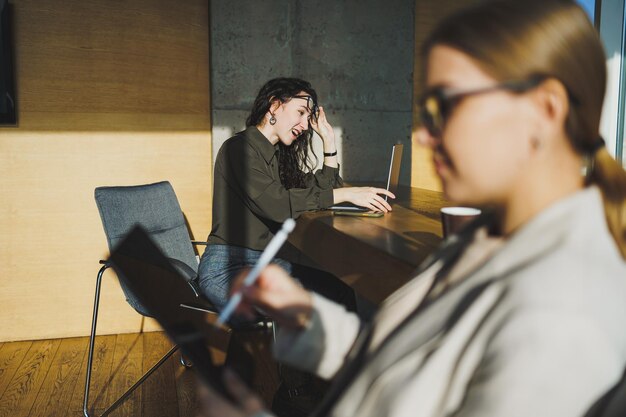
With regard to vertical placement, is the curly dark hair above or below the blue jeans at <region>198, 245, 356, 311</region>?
above

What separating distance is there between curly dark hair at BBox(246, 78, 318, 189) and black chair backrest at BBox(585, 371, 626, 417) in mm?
2435

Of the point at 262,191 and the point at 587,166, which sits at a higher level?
the point at 587,166

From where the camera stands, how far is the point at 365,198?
2650 mm

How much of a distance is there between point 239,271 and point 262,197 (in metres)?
0.35

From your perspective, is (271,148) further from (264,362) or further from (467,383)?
(467,383)

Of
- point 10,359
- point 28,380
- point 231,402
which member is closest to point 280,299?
point 231,402

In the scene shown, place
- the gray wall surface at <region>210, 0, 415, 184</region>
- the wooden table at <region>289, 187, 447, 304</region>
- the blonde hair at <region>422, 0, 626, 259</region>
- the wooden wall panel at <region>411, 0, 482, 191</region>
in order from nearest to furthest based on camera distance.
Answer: the blonde hair at <region>422, 0, 626, 259</region> → the wooden table at <region>289, 187, 447, 304</region> → the gray wall surface at <region>210, 0, 415, 184</region> → the wooden wall panel at <region>411, 0, 482, 191</region>

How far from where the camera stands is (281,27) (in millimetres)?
3887

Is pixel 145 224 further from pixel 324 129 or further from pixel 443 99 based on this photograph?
pixel 443 99

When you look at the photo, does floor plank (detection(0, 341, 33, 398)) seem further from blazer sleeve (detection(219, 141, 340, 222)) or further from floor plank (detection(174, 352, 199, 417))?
blazer sleeve (detection(219, 141, 340, 222))

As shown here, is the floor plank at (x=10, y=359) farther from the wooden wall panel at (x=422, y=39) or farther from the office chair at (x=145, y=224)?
the wooden wall panel at (x=422, y=39)

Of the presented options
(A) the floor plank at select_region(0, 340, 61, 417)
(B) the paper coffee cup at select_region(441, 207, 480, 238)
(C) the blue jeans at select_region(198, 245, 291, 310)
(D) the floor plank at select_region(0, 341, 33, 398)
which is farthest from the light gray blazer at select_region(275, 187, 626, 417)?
(D) the floor plank at select_region(0, 341, 33, 398)

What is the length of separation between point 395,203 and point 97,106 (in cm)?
200

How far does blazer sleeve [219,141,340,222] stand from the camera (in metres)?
2.65
